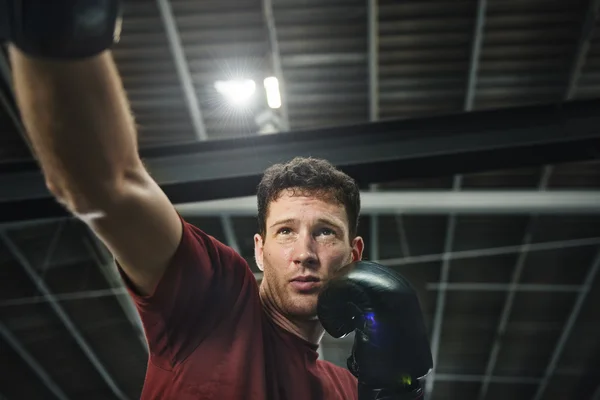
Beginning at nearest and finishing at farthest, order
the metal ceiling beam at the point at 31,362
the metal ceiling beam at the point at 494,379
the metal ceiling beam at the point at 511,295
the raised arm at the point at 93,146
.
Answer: the raised arm at the point at 93,146
the metal ceiling beam at the point at 511,295
the metal ceiling beam at the point at 31,362
the metal ceiling beam at the point at 494,379

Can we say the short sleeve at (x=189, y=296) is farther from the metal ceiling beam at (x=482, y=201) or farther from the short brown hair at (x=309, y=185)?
the metal ceiling beam at (x=482, y=201)

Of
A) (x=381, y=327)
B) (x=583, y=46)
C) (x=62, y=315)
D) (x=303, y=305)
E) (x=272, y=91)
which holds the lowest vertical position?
(x=381, y=327)

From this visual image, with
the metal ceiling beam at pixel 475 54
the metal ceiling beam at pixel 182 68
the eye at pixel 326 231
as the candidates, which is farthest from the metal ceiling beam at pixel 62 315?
the eye at pixel 326 231

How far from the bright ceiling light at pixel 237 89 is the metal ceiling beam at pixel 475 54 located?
296 centimetres

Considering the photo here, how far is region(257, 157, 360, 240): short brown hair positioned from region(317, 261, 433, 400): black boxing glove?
43cm

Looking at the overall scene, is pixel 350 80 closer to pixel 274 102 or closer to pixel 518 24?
pixel 274 102

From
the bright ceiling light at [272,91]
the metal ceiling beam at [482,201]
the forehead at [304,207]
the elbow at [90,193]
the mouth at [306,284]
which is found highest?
the bright ceiling light at [272,91]

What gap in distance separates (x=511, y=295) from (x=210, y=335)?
1134cm

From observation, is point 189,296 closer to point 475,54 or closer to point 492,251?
point 475,54

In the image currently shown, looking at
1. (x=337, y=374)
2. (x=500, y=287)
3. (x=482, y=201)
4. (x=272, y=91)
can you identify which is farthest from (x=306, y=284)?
(x=500, y=287)

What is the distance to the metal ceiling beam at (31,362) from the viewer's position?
1239 cm

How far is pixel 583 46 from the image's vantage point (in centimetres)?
844

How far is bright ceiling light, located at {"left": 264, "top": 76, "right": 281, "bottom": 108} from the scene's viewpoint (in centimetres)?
869

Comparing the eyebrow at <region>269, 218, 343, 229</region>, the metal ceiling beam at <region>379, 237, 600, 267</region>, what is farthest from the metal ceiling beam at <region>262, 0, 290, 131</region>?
the eyebrow at <region>269, 218, 343, 229</region>
